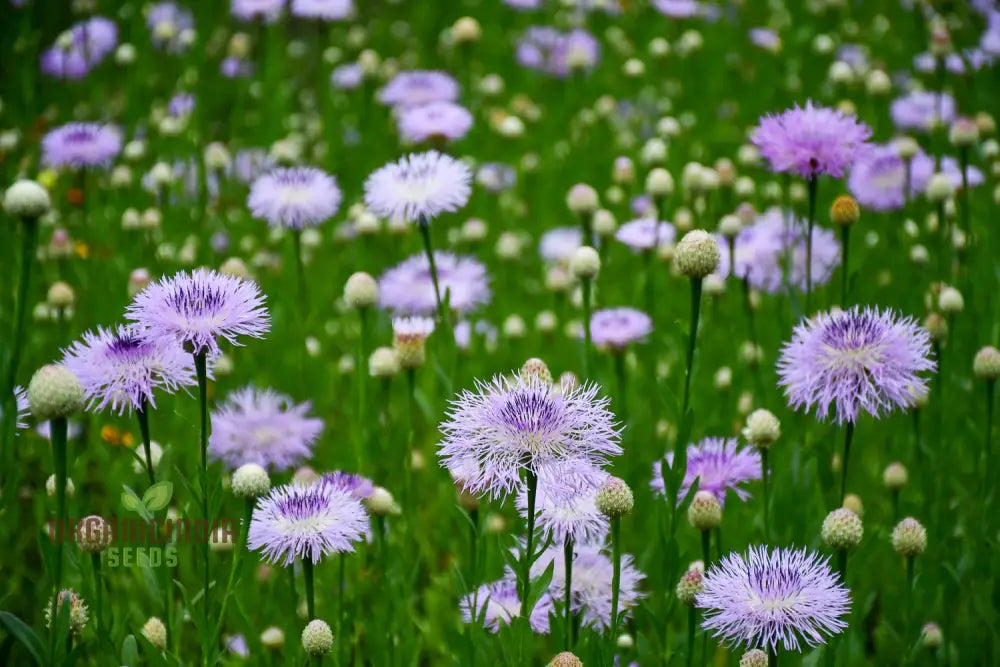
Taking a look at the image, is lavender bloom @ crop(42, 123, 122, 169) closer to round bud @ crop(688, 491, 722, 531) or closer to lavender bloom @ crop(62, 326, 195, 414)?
lavender bloom @ crop(62, 326, 195, 414)

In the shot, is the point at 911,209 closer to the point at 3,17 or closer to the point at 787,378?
the point at 787,378

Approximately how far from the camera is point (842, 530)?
1943 millimetres

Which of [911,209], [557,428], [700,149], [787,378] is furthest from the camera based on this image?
[700,149]

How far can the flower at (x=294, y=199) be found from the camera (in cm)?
336

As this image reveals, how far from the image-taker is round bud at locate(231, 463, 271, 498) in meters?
2.00

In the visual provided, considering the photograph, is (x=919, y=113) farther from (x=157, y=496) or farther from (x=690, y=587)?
(x=157, y=496)

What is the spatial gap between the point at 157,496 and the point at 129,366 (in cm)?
27

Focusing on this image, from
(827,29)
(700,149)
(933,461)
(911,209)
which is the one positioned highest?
(827,29)

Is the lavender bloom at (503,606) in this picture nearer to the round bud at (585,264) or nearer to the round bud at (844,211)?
the round bud at (585,264)

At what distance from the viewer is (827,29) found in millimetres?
7066

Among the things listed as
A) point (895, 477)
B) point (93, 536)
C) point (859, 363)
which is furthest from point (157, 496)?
point (895, 477)

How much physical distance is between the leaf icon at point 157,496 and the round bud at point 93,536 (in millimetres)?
93

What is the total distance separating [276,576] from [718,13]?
602cm

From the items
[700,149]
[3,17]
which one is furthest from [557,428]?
[3,17]
